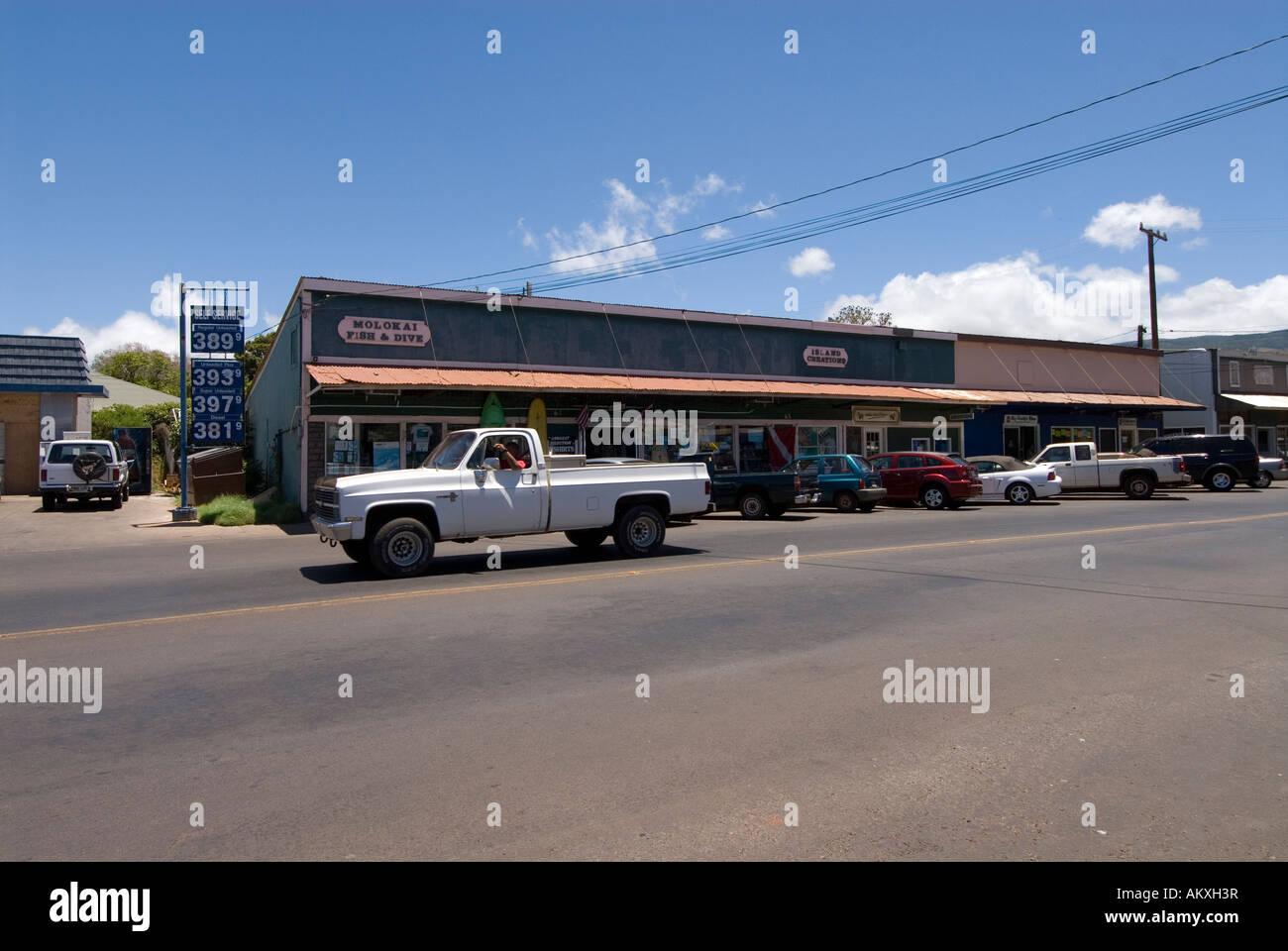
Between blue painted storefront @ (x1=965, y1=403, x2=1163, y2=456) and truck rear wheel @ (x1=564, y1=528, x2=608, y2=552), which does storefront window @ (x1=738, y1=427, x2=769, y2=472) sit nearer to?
blue painted storefront @ (x1=965, y1=403, x2=1163, y2=456)

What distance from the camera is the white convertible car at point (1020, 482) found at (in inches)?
1065

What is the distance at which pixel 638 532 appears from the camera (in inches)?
542

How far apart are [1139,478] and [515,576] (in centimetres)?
2374

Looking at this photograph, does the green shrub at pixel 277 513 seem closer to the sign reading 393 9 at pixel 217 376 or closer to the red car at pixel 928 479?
the sign reading 393 9 at pixel 217 376

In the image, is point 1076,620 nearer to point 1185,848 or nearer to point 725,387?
point 1185,848

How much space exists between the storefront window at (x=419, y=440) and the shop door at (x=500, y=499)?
11487mm

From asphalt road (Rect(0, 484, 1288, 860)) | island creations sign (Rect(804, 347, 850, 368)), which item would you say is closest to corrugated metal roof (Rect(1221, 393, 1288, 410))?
island creations sign (Rect(804, 347, 850, 368))

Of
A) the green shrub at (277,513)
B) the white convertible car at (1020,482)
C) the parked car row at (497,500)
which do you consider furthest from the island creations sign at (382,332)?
the white convertible car at (1020,482)

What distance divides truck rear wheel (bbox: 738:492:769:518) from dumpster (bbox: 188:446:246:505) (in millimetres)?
15478

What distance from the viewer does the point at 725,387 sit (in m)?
27.5
